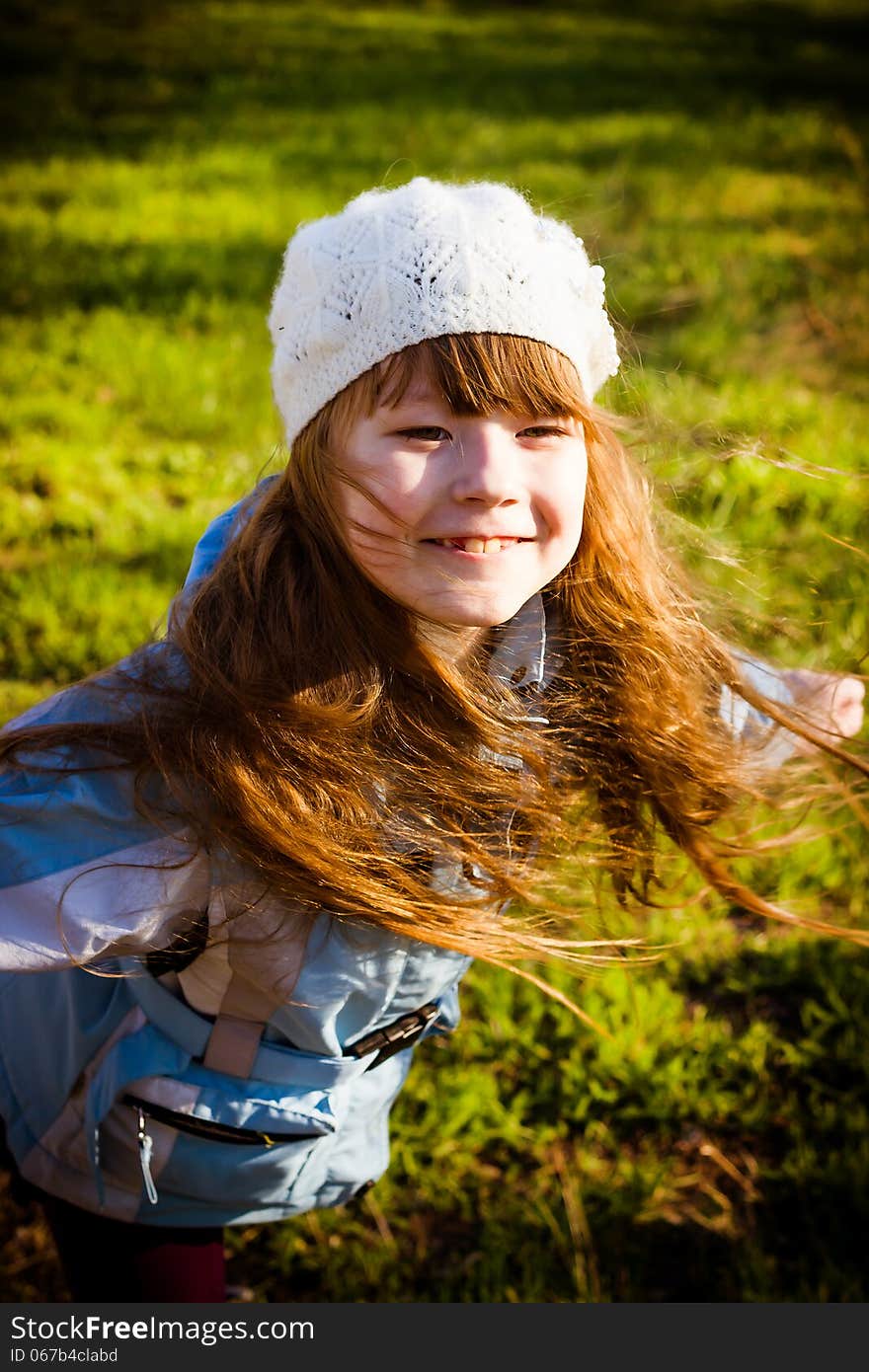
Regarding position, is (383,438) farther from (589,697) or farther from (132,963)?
(132,963)

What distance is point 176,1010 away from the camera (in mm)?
1796

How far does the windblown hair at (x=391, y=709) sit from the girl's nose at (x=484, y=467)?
4 cm

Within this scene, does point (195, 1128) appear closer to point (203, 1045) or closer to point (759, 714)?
point (203, 1045)

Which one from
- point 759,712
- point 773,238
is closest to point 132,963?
point 759,712

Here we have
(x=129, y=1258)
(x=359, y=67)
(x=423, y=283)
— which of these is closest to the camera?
(x=423, y=283)

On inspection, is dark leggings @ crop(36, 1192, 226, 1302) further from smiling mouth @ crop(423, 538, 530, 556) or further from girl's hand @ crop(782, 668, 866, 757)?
girl's hand @ crop(782, 668, 866, 757)

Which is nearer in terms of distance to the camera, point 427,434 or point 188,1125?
point 427,434

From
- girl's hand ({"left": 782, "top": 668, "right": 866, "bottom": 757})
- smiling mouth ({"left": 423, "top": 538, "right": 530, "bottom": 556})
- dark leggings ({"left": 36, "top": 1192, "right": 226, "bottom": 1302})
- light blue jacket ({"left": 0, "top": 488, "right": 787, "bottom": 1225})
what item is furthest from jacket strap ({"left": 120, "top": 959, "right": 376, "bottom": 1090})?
girl's hand ({"left": 782, "top": 668, "right": 866, "bottom": 757})

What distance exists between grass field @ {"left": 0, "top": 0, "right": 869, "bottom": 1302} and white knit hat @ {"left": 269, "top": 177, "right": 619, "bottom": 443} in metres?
0.38

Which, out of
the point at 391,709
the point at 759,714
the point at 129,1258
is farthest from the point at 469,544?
the point at 129,1258

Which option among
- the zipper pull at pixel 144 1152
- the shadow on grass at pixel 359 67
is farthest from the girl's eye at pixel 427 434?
the shadow on grass at pixel 359 67

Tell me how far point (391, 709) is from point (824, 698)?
0.90 m

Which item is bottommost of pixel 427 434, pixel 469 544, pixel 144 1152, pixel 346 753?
pixel 144 1152

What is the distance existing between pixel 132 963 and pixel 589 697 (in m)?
0.82
